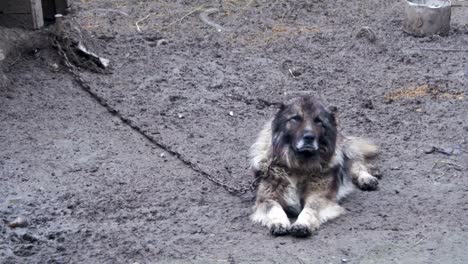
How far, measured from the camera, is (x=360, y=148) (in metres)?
7.52

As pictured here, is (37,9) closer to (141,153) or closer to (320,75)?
(141,153)

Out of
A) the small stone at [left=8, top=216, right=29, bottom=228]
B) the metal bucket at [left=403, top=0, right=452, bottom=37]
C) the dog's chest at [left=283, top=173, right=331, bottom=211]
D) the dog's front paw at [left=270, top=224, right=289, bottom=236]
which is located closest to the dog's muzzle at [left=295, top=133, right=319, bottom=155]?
the dog's chest at [left=283, top=173, right=331, bottom=211]

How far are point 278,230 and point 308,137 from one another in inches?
34.0

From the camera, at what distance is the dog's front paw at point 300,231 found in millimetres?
5984

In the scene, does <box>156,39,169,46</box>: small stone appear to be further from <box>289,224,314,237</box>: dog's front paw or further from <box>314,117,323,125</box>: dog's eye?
<box>289,224,314,237</box>: dog's front paw

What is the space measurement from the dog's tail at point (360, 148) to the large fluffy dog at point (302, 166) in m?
0.36

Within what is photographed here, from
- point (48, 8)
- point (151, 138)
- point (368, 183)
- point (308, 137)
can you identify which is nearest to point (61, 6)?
point (48, 8)

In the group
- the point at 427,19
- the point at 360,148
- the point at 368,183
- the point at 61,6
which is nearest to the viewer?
the point at 368,183

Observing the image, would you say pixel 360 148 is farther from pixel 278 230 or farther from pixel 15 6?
pixel 15 6

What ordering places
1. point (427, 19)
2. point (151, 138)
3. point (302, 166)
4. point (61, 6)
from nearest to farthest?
1. point (302, 166)
2. point (151, 138)
3. point (61, 6)
4. point (427, 19)

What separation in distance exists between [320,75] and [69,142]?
340cm

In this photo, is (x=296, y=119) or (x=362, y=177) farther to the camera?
(x=362, y=177)

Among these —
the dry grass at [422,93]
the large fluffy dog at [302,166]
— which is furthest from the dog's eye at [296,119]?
the dry grass at [422,93]

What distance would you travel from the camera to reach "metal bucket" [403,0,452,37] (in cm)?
1070
